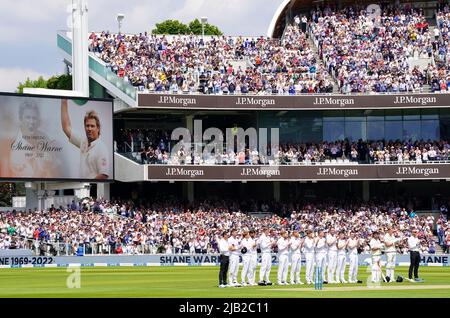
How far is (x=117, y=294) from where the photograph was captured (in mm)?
26953

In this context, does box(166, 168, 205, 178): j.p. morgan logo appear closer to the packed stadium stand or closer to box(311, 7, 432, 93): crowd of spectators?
the packed stadium stand

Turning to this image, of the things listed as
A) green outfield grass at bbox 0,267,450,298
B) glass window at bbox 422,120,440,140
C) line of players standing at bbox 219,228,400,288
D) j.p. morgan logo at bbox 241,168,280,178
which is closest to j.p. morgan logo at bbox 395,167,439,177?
glass window at bbox 422,120,440,140

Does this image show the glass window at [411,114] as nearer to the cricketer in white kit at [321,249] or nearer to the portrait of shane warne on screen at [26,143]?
the portrait of shane warne on screen at [26,143]

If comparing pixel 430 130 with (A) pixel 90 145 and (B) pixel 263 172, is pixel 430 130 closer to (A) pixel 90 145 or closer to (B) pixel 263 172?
(B) pixel 263 172

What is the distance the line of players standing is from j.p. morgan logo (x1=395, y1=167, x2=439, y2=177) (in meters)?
26.5

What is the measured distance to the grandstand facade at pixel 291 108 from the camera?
5966cm

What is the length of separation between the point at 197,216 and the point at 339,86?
13135 mm

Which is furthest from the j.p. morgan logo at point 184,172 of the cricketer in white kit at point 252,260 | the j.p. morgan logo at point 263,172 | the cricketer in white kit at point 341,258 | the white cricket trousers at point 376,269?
the white cricket trousers at point 376,269

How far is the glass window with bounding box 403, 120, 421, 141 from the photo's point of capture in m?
62.8

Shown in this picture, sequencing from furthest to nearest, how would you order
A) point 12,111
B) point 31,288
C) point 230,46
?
point 230,46, point 12,111, point 31,288

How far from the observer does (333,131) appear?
62906 millimetres

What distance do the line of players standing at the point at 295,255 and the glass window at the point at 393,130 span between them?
29.9m

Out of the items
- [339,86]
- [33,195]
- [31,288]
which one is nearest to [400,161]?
[339,86]

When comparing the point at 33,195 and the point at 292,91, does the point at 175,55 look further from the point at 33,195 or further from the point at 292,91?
the point at 33,195
